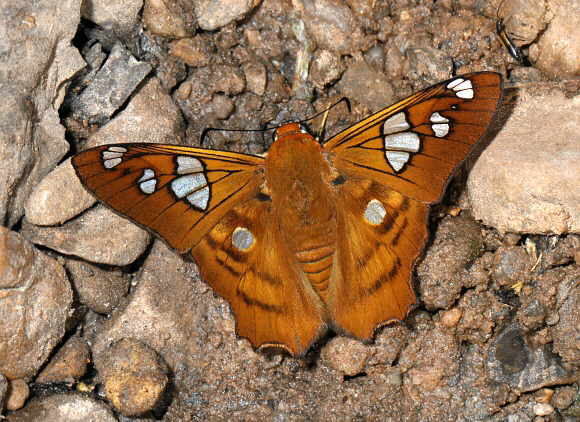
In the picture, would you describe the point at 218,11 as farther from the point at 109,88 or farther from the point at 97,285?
the point at 97,285

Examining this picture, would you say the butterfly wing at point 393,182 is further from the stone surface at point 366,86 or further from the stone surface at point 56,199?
the stone surface at point 56,199

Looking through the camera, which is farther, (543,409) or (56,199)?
(543,409)

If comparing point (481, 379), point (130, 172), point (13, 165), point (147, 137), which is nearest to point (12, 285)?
point (13, 165)

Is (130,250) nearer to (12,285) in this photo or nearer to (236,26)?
(12,285)

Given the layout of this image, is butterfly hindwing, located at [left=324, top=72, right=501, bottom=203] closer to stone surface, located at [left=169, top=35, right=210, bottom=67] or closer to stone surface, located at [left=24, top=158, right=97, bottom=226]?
stone surface, located at [left=169, top=35, right=210, bottom=67]

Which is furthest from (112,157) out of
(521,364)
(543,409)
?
(543,409)

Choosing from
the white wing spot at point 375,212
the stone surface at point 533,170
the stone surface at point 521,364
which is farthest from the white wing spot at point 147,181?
the stone surface at point 521,364
